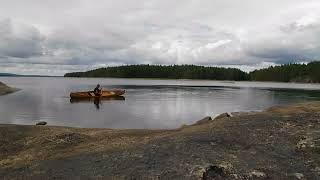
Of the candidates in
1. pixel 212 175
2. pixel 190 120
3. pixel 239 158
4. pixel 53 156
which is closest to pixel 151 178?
pixel 212 175

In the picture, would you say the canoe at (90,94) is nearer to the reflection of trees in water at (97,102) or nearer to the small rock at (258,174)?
the reflection of trees in water at (97,102)

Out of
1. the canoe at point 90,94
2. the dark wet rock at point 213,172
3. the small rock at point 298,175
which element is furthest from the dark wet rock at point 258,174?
the canoe at point 90,94

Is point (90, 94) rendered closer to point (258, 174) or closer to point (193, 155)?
point (193, 155)

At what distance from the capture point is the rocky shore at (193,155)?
13008mm

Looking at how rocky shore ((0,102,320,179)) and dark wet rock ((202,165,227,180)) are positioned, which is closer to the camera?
dark wet rock ((202,165,227,180))

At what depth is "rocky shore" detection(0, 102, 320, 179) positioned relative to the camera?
13.0 meters

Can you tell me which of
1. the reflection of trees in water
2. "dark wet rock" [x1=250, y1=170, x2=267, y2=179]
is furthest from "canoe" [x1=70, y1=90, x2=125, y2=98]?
"dark wet rock" [x1=250, y1=170, x2=267, y2=179]

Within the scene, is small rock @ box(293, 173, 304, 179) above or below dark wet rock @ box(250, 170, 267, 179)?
below

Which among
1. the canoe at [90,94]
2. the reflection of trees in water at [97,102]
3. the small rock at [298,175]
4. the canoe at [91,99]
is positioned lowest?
the reflection of trees in water at [97,102]

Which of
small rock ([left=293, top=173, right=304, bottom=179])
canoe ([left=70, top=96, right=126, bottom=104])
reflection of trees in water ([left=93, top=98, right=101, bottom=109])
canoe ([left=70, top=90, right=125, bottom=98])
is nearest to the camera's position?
small rock ([left=293, top=173, right=304, bottom=179])

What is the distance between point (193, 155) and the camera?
46.3 ft

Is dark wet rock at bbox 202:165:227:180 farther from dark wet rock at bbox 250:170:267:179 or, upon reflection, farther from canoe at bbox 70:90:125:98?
canoe at bbox 70:90:125:98

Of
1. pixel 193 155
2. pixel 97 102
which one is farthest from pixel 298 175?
pixel 97 102

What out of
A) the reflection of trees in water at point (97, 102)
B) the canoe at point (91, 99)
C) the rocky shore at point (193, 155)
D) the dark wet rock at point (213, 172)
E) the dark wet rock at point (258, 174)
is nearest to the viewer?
the dark wet rock at point (213, 172)
